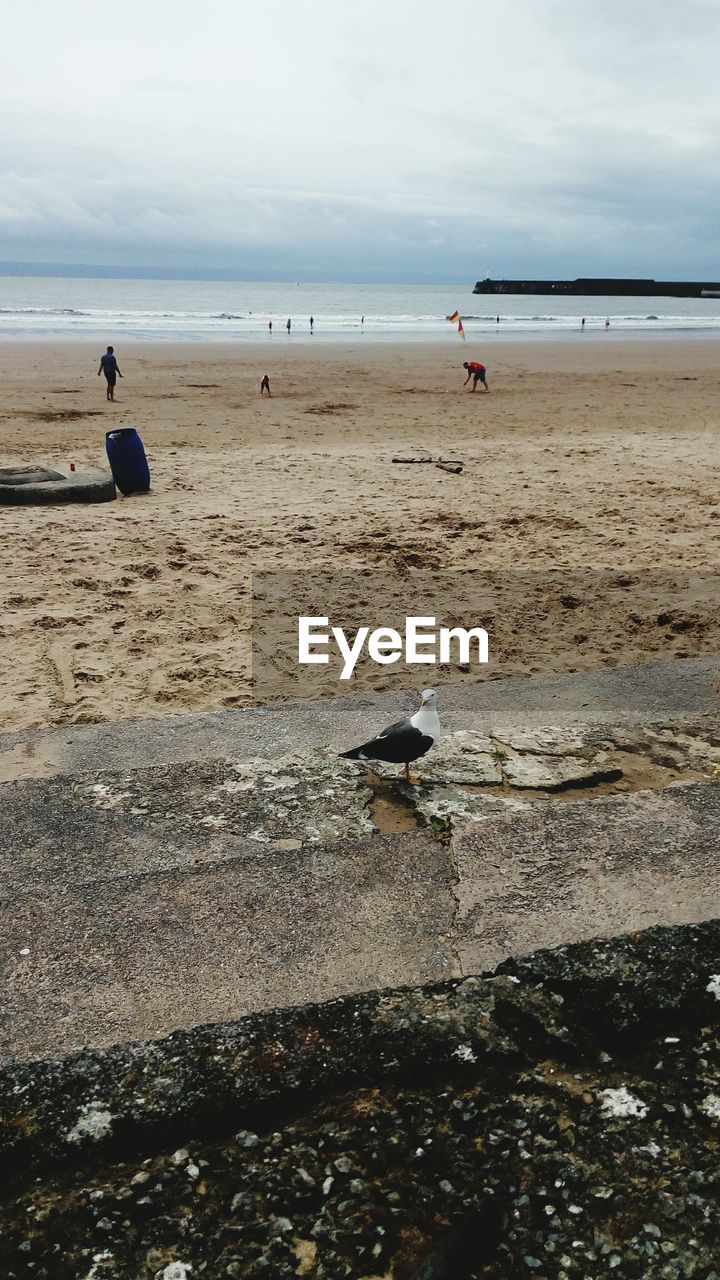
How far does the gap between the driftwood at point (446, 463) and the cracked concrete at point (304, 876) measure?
7.13 meters

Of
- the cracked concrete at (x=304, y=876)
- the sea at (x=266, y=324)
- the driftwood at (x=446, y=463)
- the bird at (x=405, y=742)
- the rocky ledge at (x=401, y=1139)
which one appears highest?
the sea at (x=266, y=324)

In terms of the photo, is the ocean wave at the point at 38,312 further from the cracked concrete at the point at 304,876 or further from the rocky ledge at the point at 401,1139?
the rocky ledge at the point at 401,1139

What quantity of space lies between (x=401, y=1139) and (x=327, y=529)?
6.57m

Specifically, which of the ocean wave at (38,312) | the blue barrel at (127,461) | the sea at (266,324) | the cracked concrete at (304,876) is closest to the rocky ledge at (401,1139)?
the cracked concrete at (304,876)

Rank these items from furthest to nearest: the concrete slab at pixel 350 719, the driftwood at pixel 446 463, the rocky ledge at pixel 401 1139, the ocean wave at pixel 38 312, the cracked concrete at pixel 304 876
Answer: the ocean wave at pixel 38 312, the driftwood at pixel 446 463, the concrete slab at pixel 350 719, the cracked concrete at pixel 304 876, the rocky ledge at pixel 401 1139

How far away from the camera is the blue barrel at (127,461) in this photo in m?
8.89

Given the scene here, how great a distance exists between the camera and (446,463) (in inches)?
415

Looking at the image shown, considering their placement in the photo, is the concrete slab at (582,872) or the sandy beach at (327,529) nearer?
the concrete slab at (582,872)

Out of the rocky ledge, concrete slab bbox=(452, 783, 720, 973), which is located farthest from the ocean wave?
the rocky ledge

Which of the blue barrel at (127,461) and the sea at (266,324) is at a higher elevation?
the sea at (266,324)

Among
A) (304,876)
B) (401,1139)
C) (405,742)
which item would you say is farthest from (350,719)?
(401,1139)

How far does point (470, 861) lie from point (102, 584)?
482cm

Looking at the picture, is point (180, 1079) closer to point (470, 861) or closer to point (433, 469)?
point (470, 861)

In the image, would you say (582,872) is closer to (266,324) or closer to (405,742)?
(405,742)
